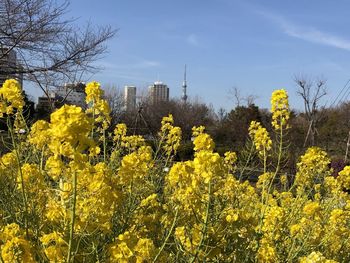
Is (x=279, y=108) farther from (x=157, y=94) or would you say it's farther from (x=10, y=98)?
(x=157, y=94)

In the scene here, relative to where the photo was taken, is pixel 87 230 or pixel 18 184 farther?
pixel 18 184

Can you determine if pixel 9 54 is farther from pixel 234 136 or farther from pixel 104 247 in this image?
pixel 234 136

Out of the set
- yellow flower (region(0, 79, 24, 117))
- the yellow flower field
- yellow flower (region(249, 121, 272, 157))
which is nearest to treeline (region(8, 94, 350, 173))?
yellow flower (region(249, 121, 272, 157))

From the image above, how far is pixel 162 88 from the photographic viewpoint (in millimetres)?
62000

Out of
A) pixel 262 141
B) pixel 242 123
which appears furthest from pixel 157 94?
pixel 262 141

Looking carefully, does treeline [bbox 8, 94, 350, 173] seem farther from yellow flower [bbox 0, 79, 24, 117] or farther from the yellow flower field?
yellow flower [bbox 0, 79, 24, 117]

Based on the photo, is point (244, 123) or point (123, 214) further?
point (244, 123)

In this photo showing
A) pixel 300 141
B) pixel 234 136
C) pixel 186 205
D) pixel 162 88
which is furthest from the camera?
pixel 162 88

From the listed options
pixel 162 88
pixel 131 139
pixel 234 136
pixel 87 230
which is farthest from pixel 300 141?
pixel 162 88

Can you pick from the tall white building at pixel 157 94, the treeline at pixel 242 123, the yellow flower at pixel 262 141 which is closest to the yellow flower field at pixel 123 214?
the yellow flower at pixel 262 141

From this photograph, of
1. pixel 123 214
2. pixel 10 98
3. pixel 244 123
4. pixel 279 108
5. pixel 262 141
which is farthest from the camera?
pixel 244 123

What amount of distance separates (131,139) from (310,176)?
6.19 feet

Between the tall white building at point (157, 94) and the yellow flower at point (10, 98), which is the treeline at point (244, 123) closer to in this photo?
the tall white building at point (157, 94)

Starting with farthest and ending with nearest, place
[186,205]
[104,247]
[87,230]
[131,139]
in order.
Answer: [131,139]
[186,205]
[104,247]
[87,230]
